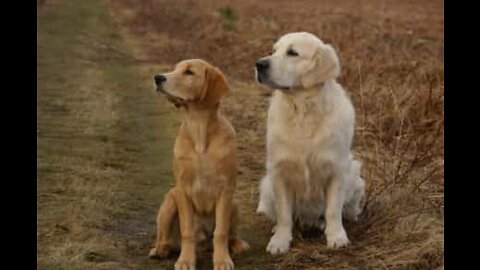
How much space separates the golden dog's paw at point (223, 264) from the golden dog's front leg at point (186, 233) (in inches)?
5.7

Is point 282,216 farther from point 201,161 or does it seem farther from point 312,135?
point 201,161

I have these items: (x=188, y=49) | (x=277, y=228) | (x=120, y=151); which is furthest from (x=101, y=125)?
(x=188, y=49)

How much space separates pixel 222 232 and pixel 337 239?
838 millimetres

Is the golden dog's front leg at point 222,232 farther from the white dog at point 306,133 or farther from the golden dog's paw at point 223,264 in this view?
the white dog at point 306,133

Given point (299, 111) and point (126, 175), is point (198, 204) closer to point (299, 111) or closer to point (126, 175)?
point (299, 111)

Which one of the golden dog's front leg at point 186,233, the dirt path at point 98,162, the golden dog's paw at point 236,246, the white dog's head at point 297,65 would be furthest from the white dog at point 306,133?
the dirt path at point 98,162

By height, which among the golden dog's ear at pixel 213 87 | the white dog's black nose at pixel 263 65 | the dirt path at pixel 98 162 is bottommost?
the dirt path at pixel 98 162

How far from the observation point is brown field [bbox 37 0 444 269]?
5.55 metres

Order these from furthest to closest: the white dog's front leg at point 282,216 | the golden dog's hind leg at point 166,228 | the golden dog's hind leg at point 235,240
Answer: the white dog's front leg at point 282,216, the golden dog's hind leg at point 235,240, the golden dog's hind leg at point 166,228

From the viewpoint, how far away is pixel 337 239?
18.2ft

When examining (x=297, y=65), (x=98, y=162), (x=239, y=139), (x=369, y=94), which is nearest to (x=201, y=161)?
(x=297, y=65)

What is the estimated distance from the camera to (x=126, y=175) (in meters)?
7.64

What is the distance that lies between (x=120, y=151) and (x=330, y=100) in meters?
3.61

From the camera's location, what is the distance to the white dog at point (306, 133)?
18.0 ft
